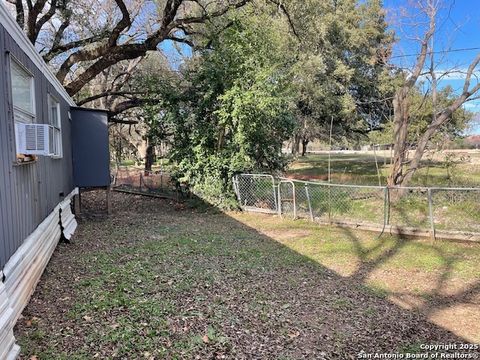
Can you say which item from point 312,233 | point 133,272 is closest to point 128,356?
point 133,272

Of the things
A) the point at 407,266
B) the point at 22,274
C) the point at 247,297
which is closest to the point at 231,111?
the point at 407,266

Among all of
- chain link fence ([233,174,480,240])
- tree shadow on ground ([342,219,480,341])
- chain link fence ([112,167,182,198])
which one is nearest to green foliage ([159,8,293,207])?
chain link fence ([233,174,480,240])

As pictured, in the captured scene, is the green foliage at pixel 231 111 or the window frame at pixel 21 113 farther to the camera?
the green foliage at pixel 231 111

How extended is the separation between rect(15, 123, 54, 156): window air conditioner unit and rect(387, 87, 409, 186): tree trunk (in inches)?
330

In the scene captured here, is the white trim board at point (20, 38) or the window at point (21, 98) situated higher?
the white trim board at point (20, 38)

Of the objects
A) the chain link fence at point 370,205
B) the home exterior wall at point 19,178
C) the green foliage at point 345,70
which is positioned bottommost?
the chain link fence at point 370,205

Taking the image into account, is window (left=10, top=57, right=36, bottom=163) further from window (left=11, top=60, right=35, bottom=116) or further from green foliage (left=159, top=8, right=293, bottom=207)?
green foliage (left=159, top=8, right=293, bottom=207)

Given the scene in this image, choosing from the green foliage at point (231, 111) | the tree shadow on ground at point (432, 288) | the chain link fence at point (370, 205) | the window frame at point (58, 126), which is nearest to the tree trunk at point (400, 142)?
the chain link fence at point (370, 205)

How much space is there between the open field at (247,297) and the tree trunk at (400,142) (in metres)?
3.87

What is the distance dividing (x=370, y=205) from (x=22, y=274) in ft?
24.2

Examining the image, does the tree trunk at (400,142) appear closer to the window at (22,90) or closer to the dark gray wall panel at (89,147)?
the dark gray wall panel at (89,147)

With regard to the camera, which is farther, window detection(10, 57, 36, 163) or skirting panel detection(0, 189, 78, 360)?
window detection(10, 57, 36, 163)

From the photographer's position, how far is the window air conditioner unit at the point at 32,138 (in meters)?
3.57

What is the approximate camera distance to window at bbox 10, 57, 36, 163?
3605mm
